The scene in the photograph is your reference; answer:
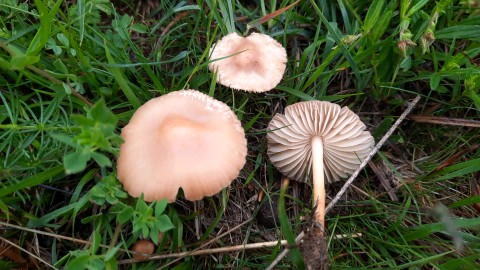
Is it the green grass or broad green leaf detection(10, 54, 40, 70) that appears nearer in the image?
broad green leaf detection(10, 54, 40, 70)

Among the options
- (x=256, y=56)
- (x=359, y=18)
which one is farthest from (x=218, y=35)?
(x=359, y=18)

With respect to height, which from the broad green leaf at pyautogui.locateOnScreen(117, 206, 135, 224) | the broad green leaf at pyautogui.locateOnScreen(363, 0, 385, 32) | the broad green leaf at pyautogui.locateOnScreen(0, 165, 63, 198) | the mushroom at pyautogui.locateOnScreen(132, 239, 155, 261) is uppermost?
the broad green leaf at pyautogui.locateOnScreen(363, 0, 385, 32)

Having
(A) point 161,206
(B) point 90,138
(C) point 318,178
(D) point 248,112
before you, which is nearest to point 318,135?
(C) point 318,178

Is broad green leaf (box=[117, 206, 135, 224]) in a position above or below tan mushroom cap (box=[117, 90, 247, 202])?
below

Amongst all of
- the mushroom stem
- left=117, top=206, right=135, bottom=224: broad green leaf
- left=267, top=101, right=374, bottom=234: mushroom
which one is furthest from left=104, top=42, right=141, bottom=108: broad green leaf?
the mushroom stem

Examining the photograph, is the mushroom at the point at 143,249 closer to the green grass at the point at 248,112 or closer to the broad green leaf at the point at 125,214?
the green grass at the point at 248,112

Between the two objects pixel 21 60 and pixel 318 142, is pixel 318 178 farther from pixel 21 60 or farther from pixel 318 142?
pixel 21 60

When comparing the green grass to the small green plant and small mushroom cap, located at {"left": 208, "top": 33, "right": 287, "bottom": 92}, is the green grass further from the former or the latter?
the small green plant
